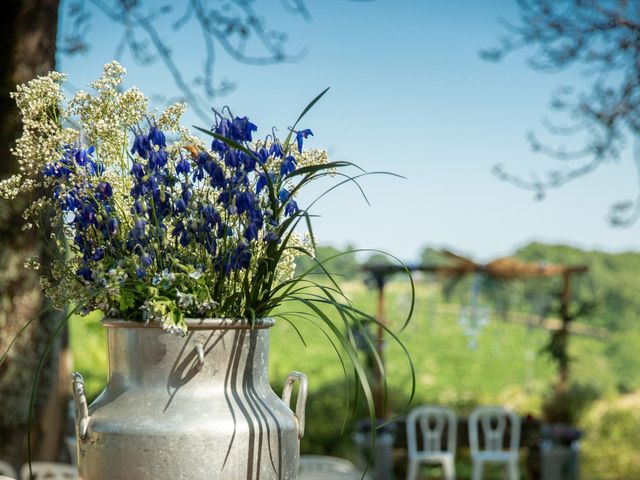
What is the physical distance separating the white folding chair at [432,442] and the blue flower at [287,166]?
585cm

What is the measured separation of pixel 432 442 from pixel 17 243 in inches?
190

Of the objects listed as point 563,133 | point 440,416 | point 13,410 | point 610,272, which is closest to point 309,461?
point 13,410

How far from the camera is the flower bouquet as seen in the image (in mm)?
1127

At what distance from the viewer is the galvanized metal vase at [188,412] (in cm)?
111

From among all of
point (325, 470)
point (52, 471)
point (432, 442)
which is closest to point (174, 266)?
point (325, 470)

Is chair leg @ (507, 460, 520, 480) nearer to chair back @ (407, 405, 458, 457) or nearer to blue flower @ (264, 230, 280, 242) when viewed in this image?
chair back @ (407, 405, 458, 457)

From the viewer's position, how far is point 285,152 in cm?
123

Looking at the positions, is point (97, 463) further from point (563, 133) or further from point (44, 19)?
point (563, 133)

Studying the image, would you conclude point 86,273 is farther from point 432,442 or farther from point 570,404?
point 570,404

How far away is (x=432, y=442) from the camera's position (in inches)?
288

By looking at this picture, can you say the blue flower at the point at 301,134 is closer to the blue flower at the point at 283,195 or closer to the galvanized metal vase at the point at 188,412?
the blue flower at the point at 283,195

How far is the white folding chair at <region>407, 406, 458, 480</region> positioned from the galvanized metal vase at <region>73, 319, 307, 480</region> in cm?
580

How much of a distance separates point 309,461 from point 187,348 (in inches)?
90.8

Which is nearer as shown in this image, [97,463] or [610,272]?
[97,463]
